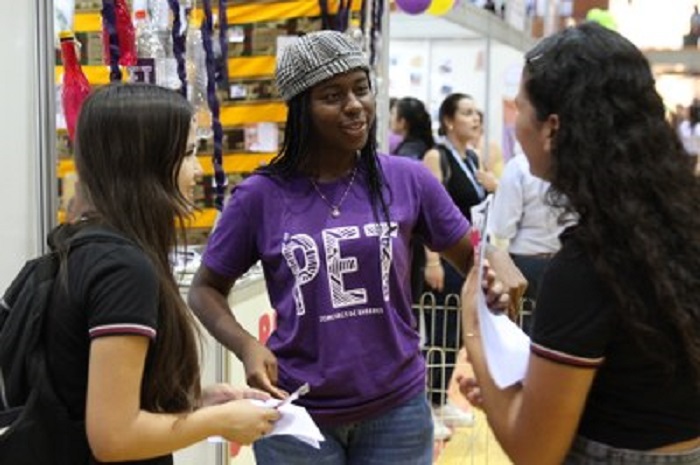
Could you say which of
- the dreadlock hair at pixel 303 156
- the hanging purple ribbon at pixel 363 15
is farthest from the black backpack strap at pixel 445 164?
the dreadlock hair at pixel 303 156

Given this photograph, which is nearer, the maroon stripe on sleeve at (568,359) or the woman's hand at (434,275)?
the maroon stripe on sleeve at (568,359)

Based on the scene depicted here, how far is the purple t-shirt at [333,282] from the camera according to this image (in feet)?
6.27

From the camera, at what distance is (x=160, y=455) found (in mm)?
1466

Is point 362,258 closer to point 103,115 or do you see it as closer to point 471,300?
point 471,300

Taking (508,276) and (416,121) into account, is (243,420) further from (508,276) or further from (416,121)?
(416,121)

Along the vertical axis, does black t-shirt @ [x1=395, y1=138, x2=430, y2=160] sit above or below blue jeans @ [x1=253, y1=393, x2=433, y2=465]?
above

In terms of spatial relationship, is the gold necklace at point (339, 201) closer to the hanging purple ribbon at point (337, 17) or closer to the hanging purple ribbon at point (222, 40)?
the hanging purple ribbon at point (222, 40)

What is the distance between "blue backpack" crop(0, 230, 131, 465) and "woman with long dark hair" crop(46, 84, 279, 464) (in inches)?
0.6

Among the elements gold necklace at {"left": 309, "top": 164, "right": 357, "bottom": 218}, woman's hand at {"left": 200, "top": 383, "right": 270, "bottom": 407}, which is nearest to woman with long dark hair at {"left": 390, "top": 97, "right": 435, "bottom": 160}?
gold necklace at {"left": 309, "top": 164, "right": 357, "bottom": 218}

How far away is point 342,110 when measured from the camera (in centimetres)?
195

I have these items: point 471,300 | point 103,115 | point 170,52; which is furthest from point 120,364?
point 170,52

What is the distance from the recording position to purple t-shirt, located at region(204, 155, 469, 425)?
191 cm

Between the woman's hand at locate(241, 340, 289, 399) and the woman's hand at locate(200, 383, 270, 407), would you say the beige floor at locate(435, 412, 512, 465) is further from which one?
the woman's hand at locate(200, 383, 270, 407)

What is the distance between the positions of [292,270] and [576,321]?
773mm
